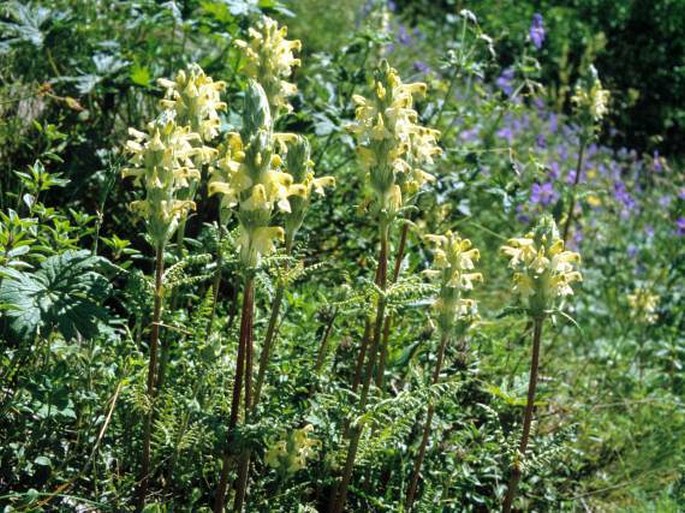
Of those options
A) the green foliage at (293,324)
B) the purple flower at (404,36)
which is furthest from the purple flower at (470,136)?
the purple flower at (404,36)

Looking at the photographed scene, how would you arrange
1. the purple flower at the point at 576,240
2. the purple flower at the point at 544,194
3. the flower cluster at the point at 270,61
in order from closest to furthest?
the flower cluster at the point at 270,61, the purple flower at the point at 576,240, the purple flower at the point at 544,194

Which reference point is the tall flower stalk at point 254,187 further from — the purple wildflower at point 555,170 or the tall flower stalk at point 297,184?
the purple wildflower at point 555,170

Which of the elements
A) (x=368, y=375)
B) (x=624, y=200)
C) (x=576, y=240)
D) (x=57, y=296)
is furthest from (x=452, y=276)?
(x=624, y=200)

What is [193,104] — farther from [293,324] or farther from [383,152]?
[293,324]

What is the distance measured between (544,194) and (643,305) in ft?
4.98

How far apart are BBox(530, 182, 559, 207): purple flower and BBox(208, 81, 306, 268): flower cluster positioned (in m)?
3.68

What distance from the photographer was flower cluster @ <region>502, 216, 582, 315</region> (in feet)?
7.06

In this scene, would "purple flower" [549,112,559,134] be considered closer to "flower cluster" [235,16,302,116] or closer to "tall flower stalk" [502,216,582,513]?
"flower cluster" [235,16,302,116]

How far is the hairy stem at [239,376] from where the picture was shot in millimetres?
1919

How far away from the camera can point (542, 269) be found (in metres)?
2.13

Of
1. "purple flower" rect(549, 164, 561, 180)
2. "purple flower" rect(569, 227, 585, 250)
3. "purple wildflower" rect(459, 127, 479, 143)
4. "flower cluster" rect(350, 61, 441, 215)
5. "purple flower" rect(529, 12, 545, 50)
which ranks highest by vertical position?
"purple flower" rect(529, 12, 545, 50)

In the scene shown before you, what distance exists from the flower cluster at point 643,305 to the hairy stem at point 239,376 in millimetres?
2657

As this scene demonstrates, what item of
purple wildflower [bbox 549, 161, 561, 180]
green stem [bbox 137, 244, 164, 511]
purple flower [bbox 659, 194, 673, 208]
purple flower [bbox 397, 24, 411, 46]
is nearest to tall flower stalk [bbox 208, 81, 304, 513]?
green stem [bbox 137, 244, 164, 511]

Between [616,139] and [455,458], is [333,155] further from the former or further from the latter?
[616,139]
